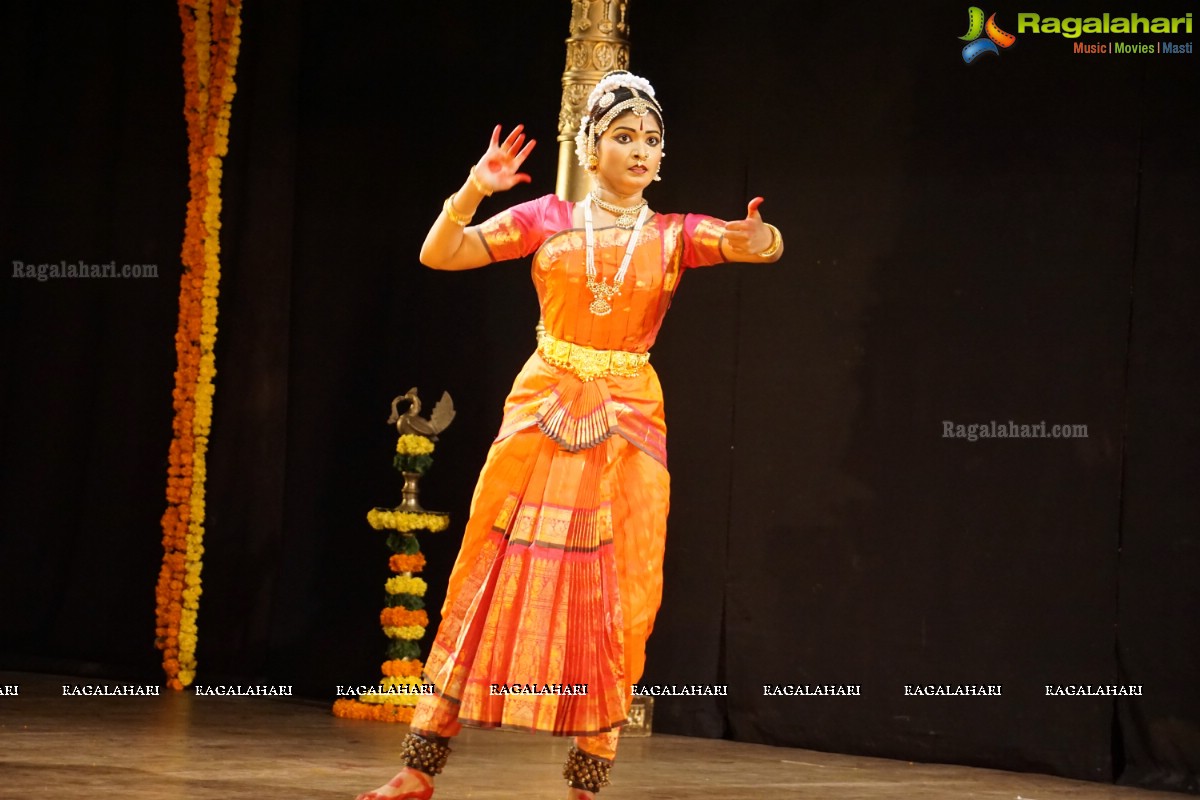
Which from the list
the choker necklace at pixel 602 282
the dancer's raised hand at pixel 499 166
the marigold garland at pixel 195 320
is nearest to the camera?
the dancer's raised hand at pixel 499 166

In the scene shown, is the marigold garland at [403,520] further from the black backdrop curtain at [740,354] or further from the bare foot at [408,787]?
the bare foot at [408,787]

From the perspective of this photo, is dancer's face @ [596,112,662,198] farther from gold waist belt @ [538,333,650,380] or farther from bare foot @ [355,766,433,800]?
bare foot @ [355,766,433,800]

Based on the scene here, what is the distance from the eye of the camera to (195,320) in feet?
20.3

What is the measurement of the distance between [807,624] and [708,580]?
0.36 meters

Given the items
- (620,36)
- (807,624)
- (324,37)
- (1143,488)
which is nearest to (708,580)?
(807,624)

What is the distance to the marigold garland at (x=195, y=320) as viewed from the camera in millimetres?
6195

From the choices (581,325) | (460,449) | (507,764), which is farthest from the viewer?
(460,449)

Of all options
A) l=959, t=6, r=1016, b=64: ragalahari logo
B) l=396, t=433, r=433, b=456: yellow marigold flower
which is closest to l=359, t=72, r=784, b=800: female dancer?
l=959, t=6, r=1016, b=64: ragalahari logo

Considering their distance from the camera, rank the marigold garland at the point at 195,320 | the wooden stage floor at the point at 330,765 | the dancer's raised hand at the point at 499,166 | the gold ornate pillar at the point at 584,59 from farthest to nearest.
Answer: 1. the marigold garland at the point at 195,320
2. the gold ornate pillar at the point at 584,59
3. the wooden stage floor at the point at 330,765
4. the dancer's raised hand at the point at 499,166

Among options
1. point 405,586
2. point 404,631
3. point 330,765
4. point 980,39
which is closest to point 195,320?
point 405,586

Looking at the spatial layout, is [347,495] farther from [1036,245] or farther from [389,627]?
[1036,245]

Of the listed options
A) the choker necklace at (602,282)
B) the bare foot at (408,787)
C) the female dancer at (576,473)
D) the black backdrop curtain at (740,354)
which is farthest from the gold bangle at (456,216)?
the black backdrop curtain at (740,354)

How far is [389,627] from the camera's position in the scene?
5668mm

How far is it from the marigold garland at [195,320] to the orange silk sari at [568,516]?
269cm
